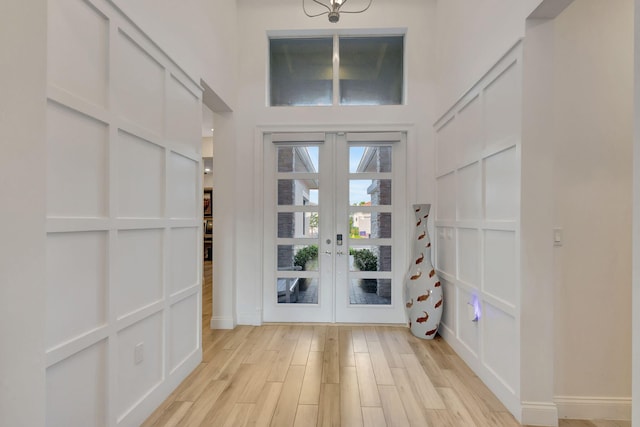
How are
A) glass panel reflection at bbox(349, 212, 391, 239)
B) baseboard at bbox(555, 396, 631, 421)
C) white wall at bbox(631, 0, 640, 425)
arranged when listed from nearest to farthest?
1. white wall at bbox(631, 0, 640, 425)
2. baseboard at bbox(555, 396, 631, 421)
3. glass panel reflection at bbox(349, 212, 391, 239)

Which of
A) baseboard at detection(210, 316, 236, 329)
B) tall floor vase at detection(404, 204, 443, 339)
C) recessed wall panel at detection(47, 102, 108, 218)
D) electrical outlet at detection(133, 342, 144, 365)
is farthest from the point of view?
baseboard at detection(210, 316, 236, 329)

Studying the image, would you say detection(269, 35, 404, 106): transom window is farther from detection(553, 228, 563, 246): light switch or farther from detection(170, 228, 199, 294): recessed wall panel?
detection(553, 228, 563, 246): light switch

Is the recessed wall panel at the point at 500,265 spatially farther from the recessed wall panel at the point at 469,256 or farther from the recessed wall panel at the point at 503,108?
the recessed wall panel at the point at 503,108

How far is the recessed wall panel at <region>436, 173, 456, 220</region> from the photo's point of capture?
9.80ft

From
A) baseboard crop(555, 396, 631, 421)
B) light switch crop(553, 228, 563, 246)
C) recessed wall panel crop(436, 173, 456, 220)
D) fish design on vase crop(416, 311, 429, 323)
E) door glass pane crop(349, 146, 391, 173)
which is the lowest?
baseboard crop(555, 396, 631, 421)

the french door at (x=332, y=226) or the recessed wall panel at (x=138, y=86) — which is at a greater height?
the recessed wall panel at (x=138, y=86)

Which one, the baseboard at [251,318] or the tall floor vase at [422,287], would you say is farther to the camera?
the baseboard at [251,318]

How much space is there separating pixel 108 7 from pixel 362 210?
9.14 feet

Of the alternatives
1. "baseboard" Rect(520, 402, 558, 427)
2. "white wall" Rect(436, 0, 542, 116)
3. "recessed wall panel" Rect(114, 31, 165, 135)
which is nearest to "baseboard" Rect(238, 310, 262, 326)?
"recessed wall panel" Rect(114, 31, 165, 135)

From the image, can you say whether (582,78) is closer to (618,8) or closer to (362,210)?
(618,8)

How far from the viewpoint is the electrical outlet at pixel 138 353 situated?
1.80 m

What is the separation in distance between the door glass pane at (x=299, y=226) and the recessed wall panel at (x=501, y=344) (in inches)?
77.3

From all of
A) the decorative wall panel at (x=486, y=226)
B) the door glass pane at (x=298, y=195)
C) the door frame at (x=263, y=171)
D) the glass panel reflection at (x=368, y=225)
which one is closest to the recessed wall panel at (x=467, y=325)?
the decorative wall panel at (x=486, y=226)

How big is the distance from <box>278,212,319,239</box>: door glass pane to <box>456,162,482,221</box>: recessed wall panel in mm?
1599
